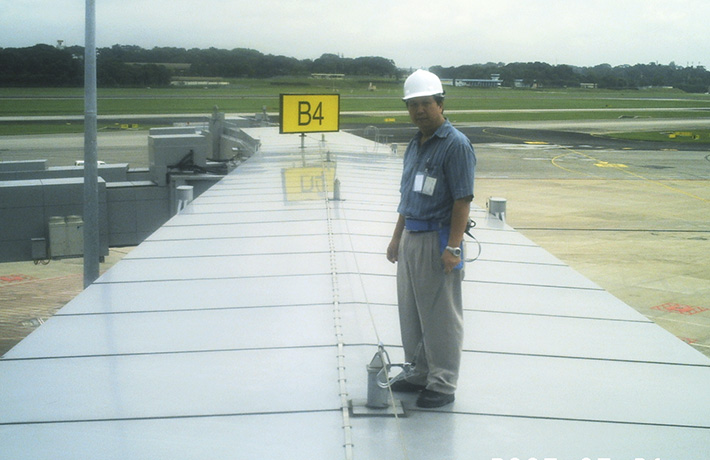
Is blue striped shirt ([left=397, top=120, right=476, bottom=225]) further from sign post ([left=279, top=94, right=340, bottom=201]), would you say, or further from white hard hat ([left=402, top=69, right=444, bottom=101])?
sign post ([left=279, top=94, right=340, bottom=201])

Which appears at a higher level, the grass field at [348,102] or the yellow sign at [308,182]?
the grass field at [348,102]

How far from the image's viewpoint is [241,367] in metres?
5.64

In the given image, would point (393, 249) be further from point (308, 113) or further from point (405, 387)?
point (308, 113)

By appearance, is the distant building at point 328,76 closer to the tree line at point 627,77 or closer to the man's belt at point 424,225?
the man's belt at point 424,225

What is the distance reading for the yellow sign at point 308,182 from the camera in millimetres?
14469

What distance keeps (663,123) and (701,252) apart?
7486cm

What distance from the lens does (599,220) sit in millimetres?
29656

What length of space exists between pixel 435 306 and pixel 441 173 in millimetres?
870

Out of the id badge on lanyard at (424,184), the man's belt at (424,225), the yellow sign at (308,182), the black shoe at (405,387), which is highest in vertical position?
the id badge on lanyard at (424,184)

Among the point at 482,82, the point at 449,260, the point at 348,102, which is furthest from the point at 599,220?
the point at 482,82

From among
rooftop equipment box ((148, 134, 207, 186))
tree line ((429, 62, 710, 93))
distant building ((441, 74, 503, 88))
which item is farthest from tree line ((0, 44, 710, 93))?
tree line ((429, 62, 710, 93))

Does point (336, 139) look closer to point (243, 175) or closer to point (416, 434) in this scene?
point (243, 175)

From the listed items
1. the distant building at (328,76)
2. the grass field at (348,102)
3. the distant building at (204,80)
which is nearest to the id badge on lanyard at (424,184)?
the grass field at (348,102)

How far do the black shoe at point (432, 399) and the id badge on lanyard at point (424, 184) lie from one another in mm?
1320
